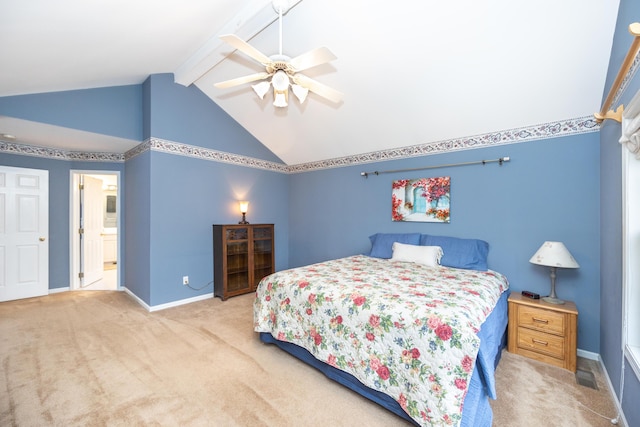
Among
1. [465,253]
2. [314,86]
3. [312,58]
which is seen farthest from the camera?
[465,253]

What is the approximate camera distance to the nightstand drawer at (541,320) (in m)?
2.23

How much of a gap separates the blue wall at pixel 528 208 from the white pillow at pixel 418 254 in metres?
0.40

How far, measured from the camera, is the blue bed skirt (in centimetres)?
144

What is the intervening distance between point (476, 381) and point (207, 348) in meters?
2.20

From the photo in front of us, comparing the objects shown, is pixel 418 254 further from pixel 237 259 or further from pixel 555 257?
pixel 237 259

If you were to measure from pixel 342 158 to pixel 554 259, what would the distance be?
299cm

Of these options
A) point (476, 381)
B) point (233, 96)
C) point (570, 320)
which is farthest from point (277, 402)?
point (233, 96)

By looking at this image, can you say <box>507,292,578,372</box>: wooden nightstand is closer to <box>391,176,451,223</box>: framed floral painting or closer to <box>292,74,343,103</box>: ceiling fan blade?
<box>391,176,451,223</box>: framed floral painting

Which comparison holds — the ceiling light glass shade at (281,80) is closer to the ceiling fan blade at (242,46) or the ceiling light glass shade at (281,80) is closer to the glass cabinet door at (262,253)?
the ceiling fan blade at (242,46)

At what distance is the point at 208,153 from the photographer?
4.03 metres

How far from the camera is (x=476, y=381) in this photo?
147cm

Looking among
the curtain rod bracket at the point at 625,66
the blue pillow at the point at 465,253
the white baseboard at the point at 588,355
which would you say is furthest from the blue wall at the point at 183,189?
the white baseboard at the point at 588,355

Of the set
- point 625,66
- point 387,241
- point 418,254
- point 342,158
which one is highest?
point 342,158

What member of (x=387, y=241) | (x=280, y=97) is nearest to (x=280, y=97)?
(x=280, y=97)
